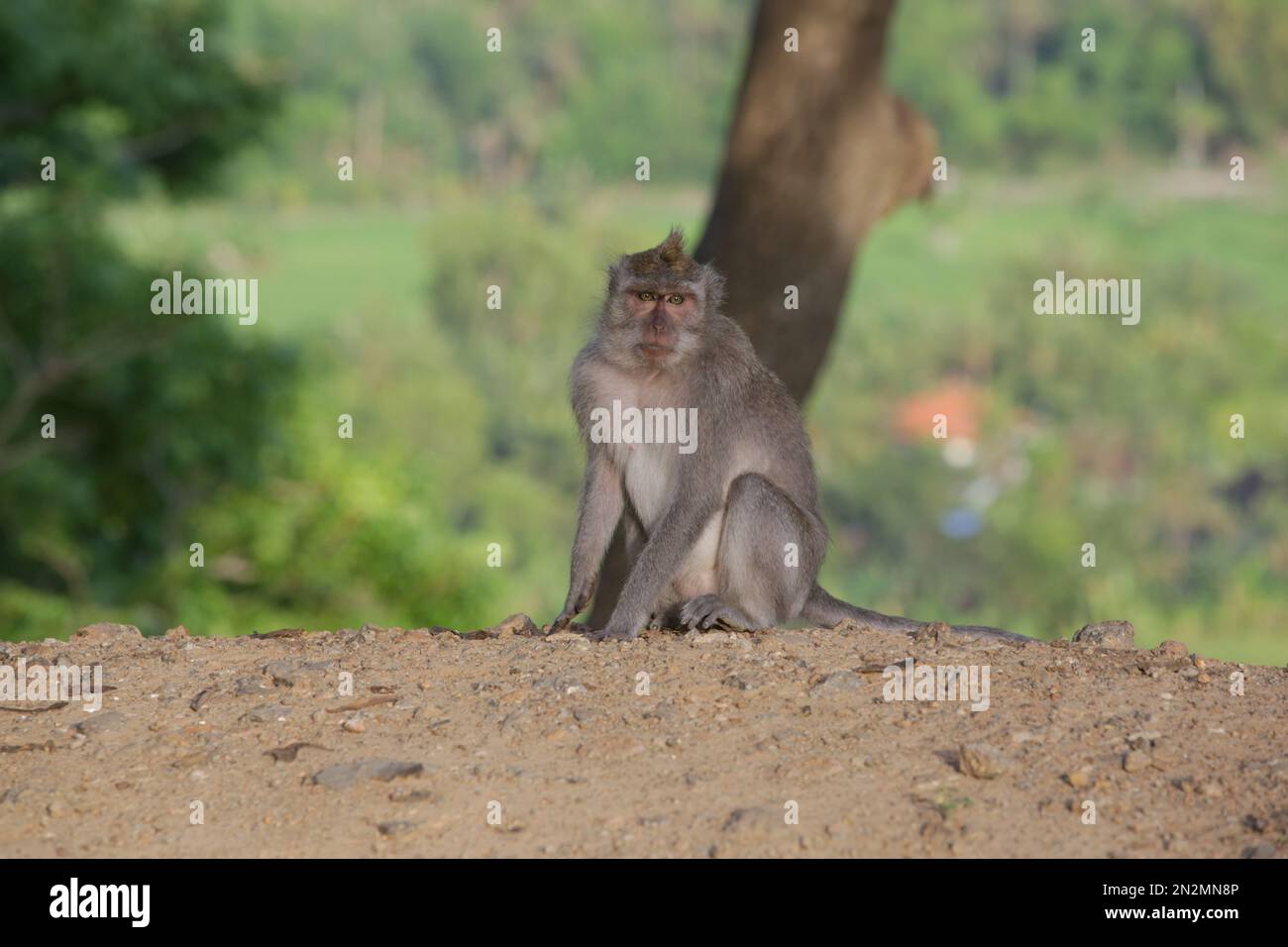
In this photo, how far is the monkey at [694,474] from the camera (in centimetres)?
692

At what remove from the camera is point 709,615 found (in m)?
6.84

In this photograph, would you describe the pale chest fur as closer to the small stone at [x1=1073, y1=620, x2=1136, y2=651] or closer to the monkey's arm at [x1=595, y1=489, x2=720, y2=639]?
the monkey's arm at [x1=595, y1=489, x2=720, y2=639]

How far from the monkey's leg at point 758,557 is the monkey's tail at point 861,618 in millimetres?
192

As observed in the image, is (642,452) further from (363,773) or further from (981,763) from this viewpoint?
(981,763)

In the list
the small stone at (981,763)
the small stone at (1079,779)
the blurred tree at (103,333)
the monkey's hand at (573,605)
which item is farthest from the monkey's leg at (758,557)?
the blurred tree at (103,333)

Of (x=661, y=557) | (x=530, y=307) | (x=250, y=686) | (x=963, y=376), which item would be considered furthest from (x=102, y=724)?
(x=530, y=307)

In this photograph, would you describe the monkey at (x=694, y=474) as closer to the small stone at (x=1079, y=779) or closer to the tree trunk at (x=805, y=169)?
the small stone at (x=1079, y=779)

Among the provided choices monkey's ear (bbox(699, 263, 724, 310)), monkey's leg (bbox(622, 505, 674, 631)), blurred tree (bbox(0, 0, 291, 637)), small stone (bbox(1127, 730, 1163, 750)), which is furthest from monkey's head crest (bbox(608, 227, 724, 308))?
blurred tree (bbox(0, 0, 291, 637))

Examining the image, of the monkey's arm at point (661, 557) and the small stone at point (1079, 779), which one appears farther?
the monkey's arm at point (661, 557)

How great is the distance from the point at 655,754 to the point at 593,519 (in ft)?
7.19

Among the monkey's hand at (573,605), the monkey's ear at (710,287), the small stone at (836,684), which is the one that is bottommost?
the small stone at (836,684)

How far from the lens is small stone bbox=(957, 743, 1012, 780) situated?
4949mm
